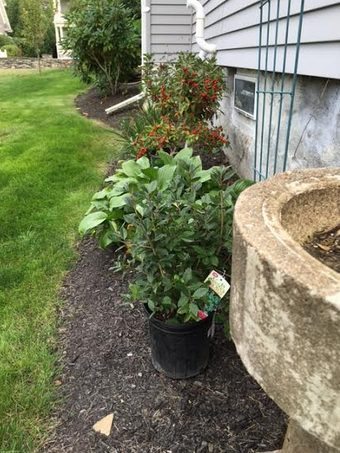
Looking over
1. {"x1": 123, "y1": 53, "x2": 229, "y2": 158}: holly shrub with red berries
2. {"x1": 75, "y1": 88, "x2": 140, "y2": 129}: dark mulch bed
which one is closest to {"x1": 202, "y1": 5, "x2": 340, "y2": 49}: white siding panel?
{"x1": 123, "y1": 53, "x2": 229, "y2": 158}: holly shrub with red berries

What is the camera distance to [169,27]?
7.35m

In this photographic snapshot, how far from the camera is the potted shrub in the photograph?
70.8 inches

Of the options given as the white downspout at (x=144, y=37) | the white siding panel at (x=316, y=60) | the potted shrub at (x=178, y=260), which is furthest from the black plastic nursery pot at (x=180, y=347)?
the white downspout at (x=144, y=37)

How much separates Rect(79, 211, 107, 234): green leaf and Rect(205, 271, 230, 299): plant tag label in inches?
53.1

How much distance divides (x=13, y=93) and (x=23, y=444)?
10.9 meters

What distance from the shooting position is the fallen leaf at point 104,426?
1814 millimetres

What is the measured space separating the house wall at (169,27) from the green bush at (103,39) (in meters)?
1.32

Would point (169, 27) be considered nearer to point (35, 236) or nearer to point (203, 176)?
point (35, 236)

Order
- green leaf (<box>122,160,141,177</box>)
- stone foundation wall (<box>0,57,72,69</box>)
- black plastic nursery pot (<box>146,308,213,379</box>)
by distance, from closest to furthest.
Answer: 1. black plastic nursery pot (<box>146,308,213,379</box>)
2. green leaf (<box>122,160,141,177</box>)
3. stone foundation wall (<box>0,57,72,69</box>)

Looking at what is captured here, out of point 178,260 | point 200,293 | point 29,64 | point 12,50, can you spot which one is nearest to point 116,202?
point 178,260

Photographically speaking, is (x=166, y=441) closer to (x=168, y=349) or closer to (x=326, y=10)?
(x=168, y=349)

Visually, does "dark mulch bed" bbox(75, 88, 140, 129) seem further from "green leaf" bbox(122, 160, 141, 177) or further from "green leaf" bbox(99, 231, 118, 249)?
"green leaf" bbox(99, 231, 118, 249)

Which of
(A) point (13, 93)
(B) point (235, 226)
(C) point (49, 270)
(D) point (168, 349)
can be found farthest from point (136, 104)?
(B) point (235, 226)

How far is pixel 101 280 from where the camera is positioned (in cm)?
287
